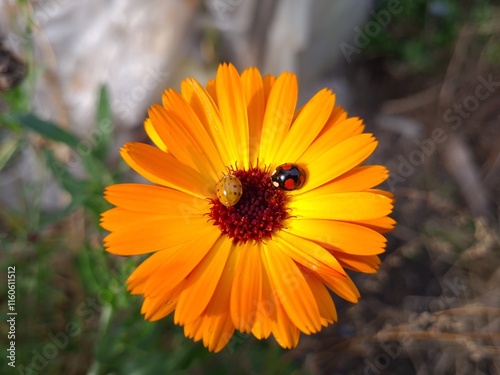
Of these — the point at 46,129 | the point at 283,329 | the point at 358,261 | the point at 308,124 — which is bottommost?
the point at 283,329

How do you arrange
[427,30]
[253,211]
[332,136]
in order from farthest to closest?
1. [427,30]
2. [253,211]
3. [332,136]

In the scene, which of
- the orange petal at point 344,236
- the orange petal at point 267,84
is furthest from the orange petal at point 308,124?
the orange petal at point 344,236

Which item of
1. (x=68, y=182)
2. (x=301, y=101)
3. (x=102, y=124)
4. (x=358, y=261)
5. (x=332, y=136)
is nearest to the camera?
(x=358, y=261)

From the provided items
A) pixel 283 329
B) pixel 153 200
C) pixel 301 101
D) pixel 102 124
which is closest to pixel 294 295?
pixel 283 329

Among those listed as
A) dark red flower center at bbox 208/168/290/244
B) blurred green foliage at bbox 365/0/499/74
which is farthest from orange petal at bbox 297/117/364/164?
blurred green foliage at bbox 365/0/499/74

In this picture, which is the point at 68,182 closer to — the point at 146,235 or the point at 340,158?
the point at 146,235

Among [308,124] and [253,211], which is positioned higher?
[308,124]

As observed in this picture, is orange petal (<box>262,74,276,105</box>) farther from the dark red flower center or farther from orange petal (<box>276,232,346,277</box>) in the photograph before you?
orange petal (<box>276,232,346,277</box>)
